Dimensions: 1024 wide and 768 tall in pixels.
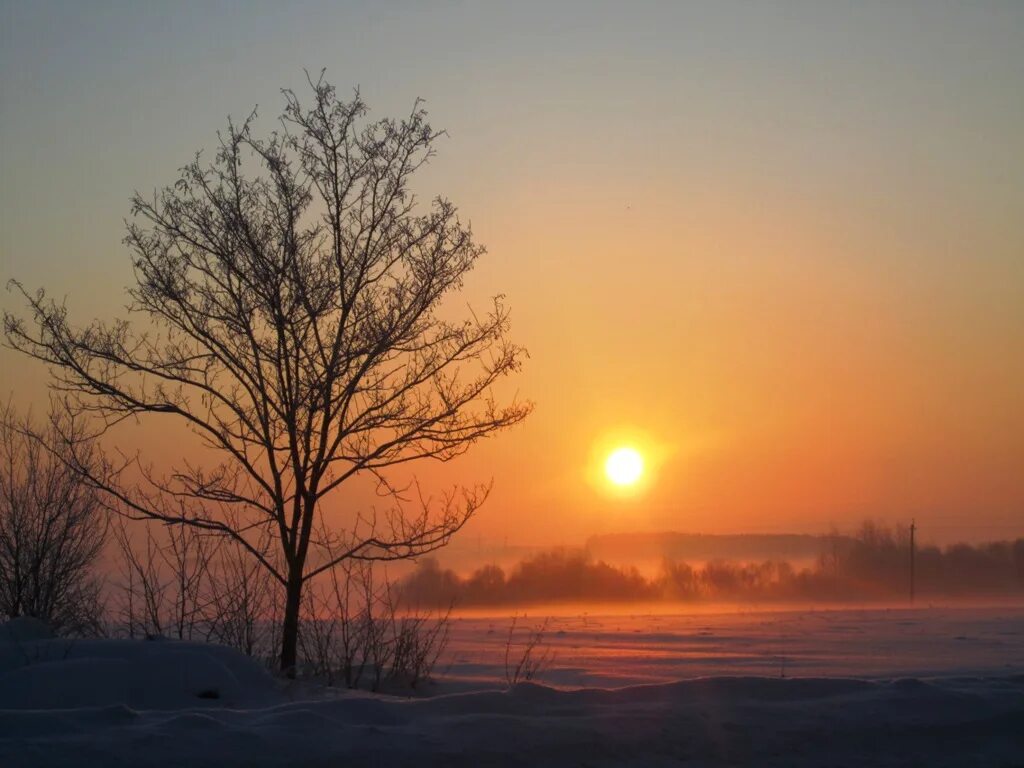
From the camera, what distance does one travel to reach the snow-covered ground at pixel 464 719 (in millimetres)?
6629

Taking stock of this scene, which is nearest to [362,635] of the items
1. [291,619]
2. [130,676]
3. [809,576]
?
[291,619]

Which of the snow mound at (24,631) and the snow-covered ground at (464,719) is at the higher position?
the snow mound at (24,631)

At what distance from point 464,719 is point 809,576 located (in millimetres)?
76403

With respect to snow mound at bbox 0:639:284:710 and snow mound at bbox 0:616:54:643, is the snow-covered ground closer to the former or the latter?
snow mound at bbox 0:639:284:710

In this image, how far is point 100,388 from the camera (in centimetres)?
1194

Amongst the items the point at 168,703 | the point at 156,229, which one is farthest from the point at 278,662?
the point at 156,229

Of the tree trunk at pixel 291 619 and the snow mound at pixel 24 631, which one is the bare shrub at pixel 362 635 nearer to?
the tree trunk at pixel 291 619

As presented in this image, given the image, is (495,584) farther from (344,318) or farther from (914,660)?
(344,318)

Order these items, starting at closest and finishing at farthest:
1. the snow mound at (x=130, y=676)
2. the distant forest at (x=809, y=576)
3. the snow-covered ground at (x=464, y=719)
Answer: the snow-covered ground at (x=464, y=719) → the snow mound at (x=130, y=676) → the distant forest at (x=809, y=576)

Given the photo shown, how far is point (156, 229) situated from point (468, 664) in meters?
9.97

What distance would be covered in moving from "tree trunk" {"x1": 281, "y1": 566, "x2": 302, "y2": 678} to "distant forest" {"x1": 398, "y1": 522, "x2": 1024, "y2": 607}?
52417mm

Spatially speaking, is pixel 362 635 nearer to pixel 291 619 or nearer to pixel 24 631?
pixel 291 619

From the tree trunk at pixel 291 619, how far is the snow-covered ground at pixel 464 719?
85.4 inches

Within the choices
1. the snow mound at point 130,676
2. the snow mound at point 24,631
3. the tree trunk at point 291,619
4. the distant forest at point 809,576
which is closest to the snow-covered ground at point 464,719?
the snow mound at point 130,676
